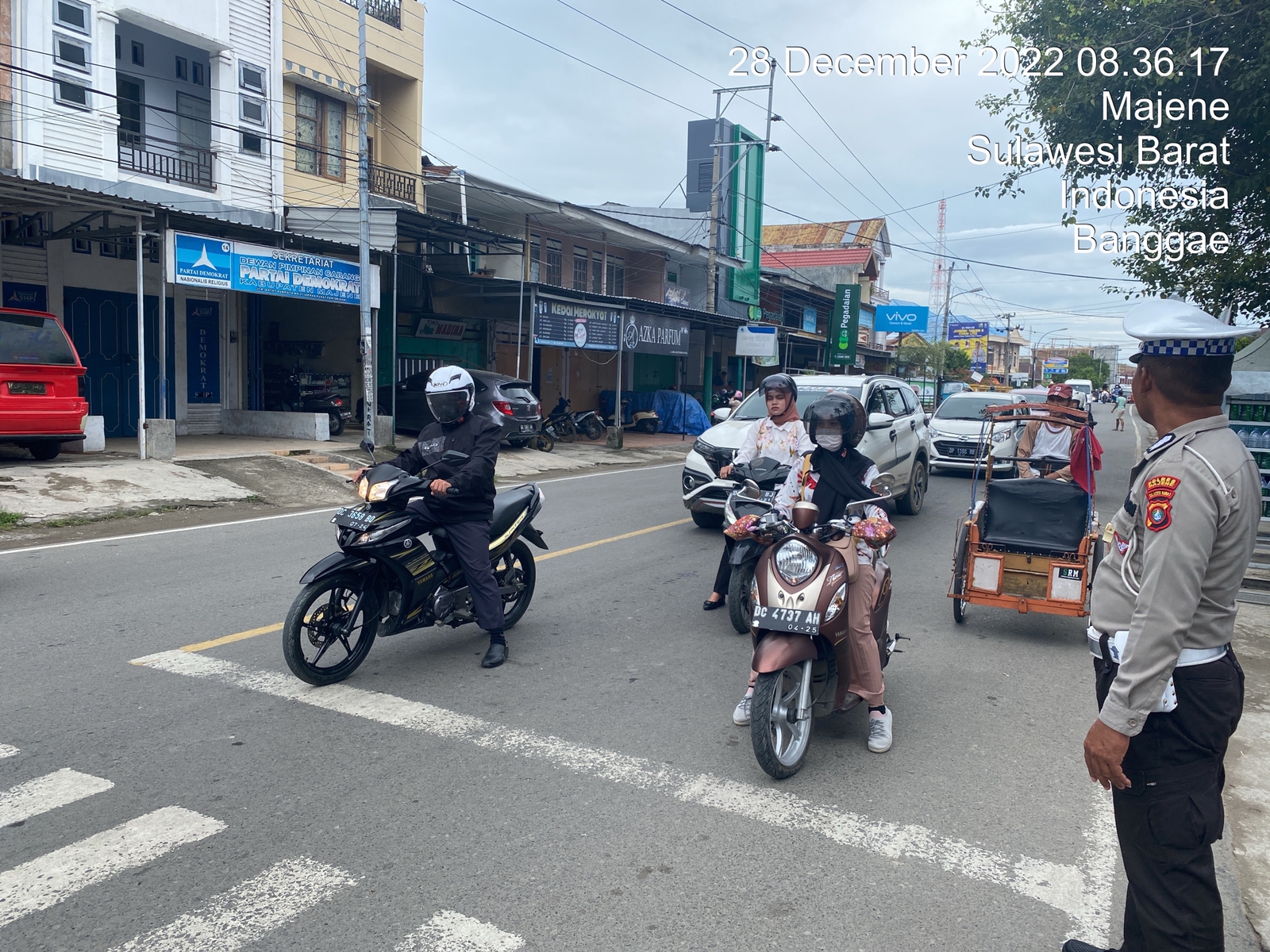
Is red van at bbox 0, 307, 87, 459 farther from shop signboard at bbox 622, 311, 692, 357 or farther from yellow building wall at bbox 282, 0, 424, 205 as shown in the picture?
shop signboard at bbox 622, 311, 692, 357

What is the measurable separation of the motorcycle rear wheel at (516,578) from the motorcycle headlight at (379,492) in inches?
52.6

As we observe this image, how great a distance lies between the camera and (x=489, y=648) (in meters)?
5.88

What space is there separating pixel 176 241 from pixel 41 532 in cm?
553

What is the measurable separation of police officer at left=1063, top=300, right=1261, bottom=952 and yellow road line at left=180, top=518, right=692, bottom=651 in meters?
5.20

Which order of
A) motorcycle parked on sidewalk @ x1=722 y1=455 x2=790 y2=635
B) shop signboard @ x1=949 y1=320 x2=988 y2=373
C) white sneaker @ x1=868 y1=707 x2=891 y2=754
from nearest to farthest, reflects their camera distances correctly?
white sneaker @ x1=868 y1=707 x2=891 y2=754 < motorcycle parked on sidewalk @ x1=722 y1=455 x2=790 y2=635 < shop signboard @ x1=949 y1=320 x2=988 y2=373

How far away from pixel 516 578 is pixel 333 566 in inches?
67.6

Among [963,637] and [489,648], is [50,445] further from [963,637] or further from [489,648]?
[963,637]

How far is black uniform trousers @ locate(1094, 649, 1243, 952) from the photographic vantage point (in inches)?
94.2

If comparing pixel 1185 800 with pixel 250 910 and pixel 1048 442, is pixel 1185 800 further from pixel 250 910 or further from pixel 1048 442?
pixel 1048 442

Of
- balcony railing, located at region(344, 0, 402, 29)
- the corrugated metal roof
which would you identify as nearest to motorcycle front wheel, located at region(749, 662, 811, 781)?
balcony railing, located at region(344, 0, 402, 29)

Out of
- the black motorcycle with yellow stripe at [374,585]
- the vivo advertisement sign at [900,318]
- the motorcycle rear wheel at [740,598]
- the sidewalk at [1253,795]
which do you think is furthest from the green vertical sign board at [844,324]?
the black motorcycle with yellow stripe at [374,585]

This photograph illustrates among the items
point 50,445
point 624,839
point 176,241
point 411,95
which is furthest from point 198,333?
point 624,839

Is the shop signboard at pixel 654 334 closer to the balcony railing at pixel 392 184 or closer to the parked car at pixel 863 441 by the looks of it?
the balcony railing at pixel 392 184

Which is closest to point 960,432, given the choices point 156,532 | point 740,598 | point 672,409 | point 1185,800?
point 740,598
